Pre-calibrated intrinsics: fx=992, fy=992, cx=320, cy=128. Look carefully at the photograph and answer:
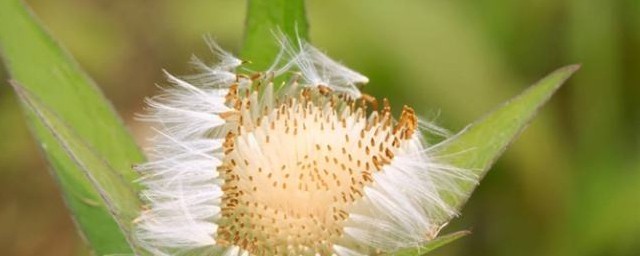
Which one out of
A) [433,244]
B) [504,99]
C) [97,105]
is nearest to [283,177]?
[433,244]

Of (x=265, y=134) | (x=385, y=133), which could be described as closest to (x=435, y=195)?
(x=385, y=133)

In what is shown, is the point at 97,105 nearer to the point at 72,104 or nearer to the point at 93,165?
the point at 72,104

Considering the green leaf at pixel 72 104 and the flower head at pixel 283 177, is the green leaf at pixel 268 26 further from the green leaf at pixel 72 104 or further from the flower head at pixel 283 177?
the green leaf at pixel 72 104

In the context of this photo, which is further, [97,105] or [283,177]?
[97,105]

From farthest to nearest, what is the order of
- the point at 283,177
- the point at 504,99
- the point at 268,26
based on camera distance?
1. the point at 504,99
2. the point at 268,26
3. the point at 283,177

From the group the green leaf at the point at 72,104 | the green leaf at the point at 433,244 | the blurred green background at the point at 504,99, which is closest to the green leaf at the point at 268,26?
the green leaf at the point at 72,104

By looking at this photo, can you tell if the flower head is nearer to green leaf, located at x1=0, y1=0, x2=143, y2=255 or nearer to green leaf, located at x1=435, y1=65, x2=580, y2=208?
green leaf, located at x1=435, y1=65, x2=580, y2=208

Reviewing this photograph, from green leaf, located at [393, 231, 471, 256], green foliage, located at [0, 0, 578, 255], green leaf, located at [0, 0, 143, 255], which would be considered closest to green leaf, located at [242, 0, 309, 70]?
green foliage, located at [0, 0, 578, 255]
